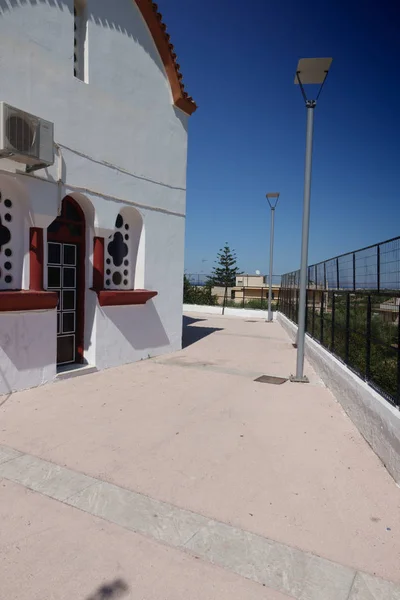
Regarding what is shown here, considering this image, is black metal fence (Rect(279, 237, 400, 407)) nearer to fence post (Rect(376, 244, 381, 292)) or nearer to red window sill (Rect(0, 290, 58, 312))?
fence post (Rect(376, 244, 381, 292))

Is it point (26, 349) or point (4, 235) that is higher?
point (4, 235)

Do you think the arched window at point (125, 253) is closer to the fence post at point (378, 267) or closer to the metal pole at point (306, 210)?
the metal pole at point (306, 210)

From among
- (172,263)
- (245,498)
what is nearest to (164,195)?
(172,263)

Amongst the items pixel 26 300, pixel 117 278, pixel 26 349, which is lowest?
pixel 26 349

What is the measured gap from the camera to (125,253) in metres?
8.62

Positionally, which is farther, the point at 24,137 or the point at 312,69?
the point at 312,69

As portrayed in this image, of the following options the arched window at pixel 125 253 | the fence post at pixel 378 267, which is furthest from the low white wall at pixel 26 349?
the fence post at pixel 378 267

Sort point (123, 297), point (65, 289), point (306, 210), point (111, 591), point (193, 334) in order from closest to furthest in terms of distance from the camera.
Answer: point (111, 591), point (306, 210), point (65, 289), point (123, 297), point (193, 334)

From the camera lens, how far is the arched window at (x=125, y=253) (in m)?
8.27

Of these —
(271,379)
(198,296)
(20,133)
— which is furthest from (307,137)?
(198,296)

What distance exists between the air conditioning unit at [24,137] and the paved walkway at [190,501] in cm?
325

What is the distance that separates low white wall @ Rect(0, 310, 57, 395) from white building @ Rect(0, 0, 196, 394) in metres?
0.02

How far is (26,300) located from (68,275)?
149cm

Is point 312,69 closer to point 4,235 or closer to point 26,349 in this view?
point 4,235
